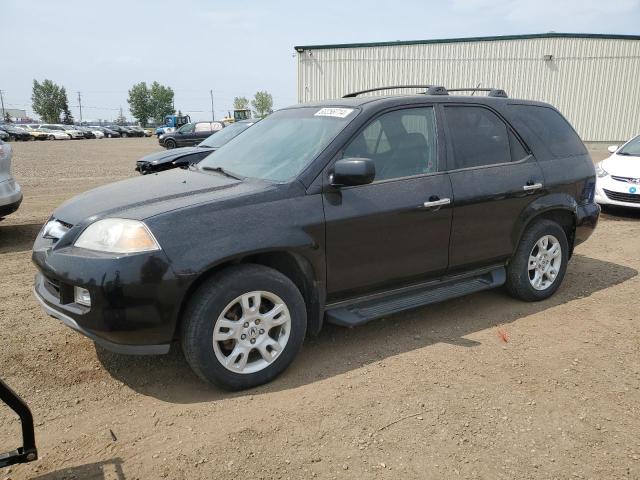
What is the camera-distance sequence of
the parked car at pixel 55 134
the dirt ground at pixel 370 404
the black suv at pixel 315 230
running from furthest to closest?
the parked car at pixel 55 134, the black suv at pixel 315 230, the dirt ground at pixel 370 404

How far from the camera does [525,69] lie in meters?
25.5

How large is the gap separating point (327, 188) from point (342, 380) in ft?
4.06

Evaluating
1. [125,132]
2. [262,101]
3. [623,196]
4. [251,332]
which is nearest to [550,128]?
[251,332]

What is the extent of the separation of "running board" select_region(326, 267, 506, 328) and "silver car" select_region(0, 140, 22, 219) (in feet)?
16.1

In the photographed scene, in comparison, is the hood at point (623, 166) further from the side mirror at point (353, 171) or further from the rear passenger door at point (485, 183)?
the side mirror at point (353, 171)

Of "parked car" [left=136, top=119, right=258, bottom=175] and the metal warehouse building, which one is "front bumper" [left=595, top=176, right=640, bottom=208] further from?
the metal warehouse building

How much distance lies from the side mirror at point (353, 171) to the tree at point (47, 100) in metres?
111

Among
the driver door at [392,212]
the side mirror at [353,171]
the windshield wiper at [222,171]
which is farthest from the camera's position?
the windshield wiper at [222,171]

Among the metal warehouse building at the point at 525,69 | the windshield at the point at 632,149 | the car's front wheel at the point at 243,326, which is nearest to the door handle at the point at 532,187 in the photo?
the car's front wheel at the point at 243,326

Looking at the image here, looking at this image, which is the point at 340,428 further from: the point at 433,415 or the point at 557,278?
the point at 557,278

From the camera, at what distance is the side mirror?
334 centimetres

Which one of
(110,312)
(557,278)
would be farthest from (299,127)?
(557,278)

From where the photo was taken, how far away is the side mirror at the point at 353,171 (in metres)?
3.34

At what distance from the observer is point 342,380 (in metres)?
3.44
